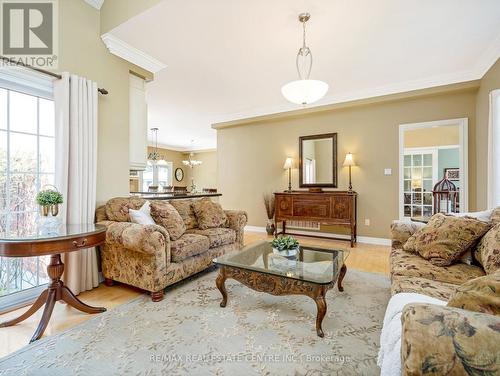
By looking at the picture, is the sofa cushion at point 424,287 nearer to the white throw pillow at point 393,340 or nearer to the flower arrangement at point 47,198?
the white throw pillow at point 393,340

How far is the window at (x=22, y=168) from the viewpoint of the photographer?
2131mm

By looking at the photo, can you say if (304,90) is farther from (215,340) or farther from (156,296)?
(156,296)

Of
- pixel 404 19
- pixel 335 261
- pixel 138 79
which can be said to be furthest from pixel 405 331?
pixel 138 79

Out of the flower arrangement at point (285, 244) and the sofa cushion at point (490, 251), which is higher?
A: the sofa cushion at point (490, 251)

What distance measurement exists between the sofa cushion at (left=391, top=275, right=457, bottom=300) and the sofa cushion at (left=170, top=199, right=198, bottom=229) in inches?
93.9

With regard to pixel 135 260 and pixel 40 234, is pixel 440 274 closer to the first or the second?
pixel 135 260

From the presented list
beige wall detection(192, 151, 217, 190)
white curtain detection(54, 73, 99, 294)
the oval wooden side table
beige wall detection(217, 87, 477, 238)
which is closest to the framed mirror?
beige wall detection(217, 87, 477, 238)

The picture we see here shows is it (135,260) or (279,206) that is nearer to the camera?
(135,260)

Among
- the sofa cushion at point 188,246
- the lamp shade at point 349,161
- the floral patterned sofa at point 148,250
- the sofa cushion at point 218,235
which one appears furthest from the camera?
the lamp shade at point 349,161

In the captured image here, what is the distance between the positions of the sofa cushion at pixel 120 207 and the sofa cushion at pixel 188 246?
60 cm

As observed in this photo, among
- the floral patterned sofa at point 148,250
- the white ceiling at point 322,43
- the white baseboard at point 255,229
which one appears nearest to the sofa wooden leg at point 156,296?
the floral patterned sofa at point 148,250

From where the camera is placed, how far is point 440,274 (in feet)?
5.38

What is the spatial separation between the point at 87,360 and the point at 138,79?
121 inches

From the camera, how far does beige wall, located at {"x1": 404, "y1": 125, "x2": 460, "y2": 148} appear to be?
239 inches
